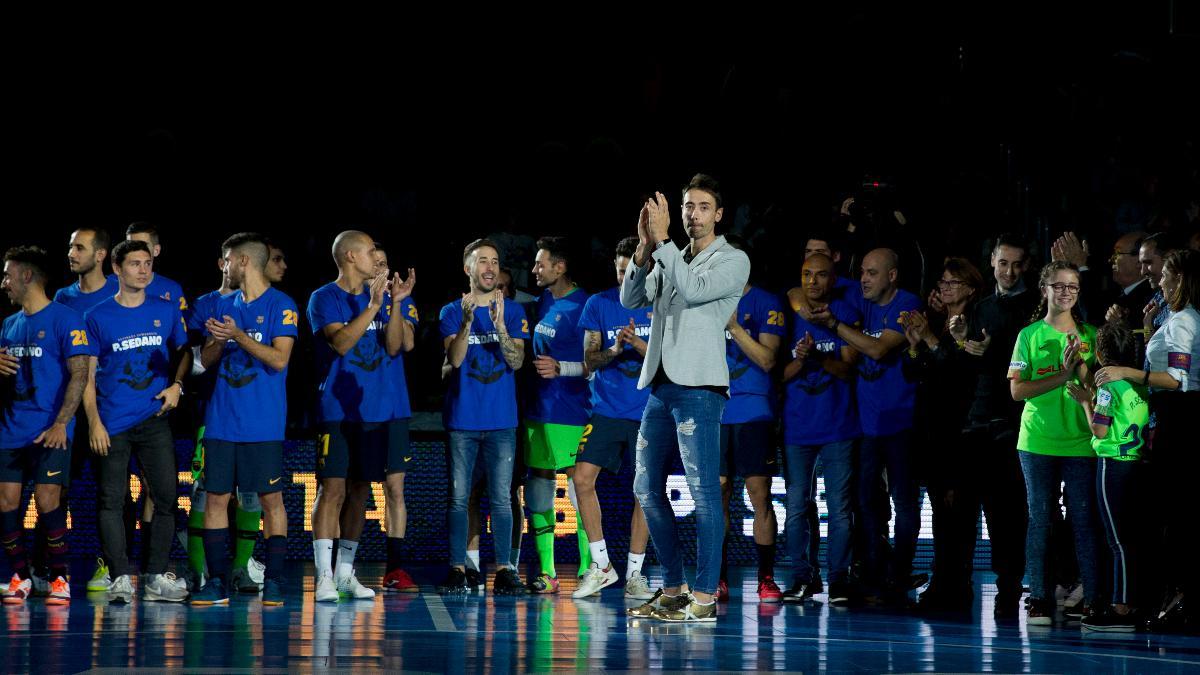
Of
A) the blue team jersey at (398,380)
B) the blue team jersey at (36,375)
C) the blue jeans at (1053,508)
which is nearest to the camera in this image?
the blue jeans at (1053,508)

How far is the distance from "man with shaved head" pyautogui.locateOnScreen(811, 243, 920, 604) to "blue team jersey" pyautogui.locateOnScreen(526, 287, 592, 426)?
66.1 inches

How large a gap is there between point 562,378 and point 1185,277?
155 inches

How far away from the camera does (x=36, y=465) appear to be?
852 cm

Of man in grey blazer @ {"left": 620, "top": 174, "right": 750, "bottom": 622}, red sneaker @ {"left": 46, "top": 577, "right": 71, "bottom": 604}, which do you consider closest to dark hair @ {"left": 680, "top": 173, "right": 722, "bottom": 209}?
man in grey blazer @ {"left": 620, "top": 174, "right": 750, "bottom": 622}

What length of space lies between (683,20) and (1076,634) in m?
10.8

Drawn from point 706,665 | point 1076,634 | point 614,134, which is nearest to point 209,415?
point 706,665

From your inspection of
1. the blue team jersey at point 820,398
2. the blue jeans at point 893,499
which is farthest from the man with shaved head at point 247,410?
the blue jeans at point 893,499

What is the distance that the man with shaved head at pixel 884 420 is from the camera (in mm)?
8422

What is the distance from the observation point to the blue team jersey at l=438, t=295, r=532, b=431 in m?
9.00

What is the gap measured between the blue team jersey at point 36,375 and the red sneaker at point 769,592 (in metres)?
4.31

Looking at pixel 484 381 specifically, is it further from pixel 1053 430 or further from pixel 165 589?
pixel 1053 430

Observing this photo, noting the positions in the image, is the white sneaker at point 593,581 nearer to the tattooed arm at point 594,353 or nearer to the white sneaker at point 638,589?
the white sneaker at point 638,589

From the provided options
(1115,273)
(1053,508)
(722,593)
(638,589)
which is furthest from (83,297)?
(1115,273)

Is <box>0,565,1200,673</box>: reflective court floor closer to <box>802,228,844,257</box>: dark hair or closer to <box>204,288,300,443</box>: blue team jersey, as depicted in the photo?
<box>204,288,300,443</box>: blue team jersey
